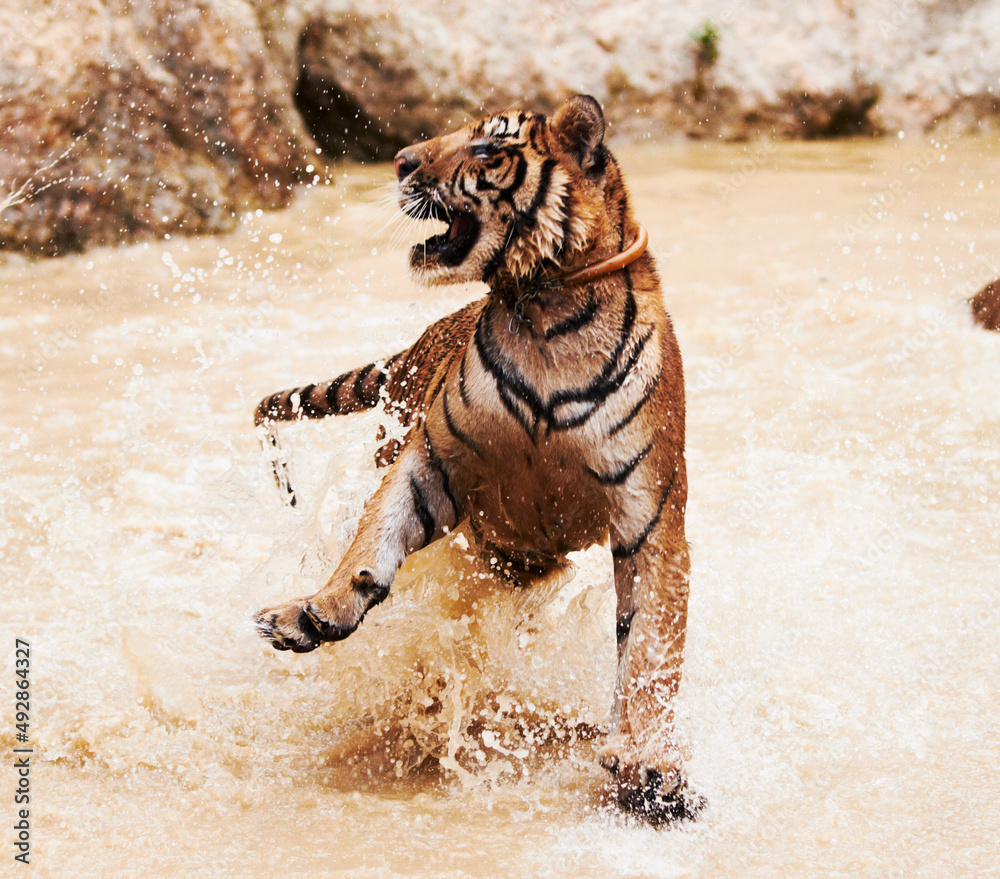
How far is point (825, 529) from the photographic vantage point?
157 inches

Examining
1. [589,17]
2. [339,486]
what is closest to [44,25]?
[589,17]

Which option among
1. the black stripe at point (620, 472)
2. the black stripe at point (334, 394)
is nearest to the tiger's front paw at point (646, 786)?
the black stripe at point (620, 472)

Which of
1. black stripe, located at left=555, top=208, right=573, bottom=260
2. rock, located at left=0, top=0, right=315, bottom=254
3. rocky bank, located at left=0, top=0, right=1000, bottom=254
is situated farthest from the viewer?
rocky bank, located at left=0, top=0, right=1000, bottom=254

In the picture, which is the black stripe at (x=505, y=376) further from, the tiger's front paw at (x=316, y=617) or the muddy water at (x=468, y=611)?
the tiger's front paw at (x=316, y=617)

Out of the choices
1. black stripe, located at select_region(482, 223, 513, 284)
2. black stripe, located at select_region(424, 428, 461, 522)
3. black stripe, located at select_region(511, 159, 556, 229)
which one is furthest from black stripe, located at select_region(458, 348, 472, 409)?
black stripe, located at select_region(511, 159, 556, 229)

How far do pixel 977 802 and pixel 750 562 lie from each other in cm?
137

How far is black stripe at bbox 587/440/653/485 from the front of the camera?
7.97ft

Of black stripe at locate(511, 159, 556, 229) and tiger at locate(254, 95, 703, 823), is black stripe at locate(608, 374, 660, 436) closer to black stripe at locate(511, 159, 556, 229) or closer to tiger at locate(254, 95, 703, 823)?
tiger at locate(254, 95, 703, 823)

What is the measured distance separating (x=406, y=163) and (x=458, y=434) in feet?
1.94

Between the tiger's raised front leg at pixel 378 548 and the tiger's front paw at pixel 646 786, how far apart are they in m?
0.60

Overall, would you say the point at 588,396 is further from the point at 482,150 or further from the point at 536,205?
the point at 482,150

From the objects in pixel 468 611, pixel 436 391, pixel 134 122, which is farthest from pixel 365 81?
pixel 468 611

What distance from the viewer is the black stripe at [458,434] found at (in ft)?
8.30

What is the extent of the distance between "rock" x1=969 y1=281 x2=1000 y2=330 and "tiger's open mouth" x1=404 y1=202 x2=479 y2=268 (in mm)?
3591
